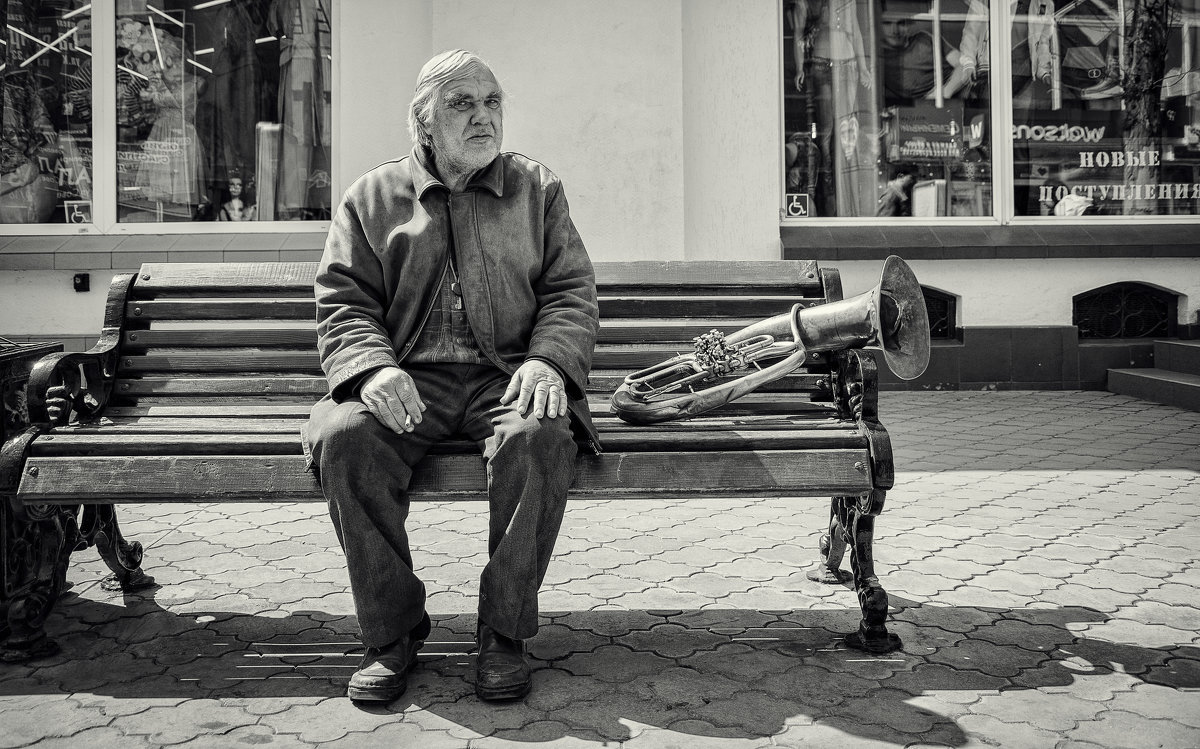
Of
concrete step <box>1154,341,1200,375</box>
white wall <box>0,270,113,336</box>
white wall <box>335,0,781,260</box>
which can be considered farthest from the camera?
concrete step <box>1154,341,1200,375</box>

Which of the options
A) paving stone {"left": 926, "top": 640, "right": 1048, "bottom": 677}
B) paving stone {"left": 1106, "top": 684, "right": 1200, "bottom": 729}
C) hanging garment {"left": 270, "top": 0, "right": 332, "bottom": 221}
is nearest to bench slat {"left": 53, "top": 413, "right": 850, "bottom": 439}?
paving stone {"left": 926, "top": 640, "right": 1048, "bottom": 677}

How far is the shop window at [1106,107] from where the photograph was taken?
9.65 m

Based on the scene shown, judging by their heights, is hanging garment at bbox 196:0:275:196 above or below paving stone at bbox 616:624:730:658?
above

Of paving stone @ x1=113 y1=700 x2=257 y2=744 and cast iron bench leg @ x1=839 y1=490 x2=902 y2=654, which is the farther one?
cast iron bench leg @ x1=839 y1=490 x2=902 y2=654

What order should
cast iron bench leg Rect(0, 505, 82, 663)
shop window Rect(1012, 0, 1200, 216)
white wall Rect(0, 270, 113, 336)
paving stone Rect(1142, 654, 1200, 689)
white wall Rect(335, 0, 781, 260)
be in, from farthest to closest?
shop window Rect(1012, 0, 1200, 216) → white wall Rect(0, 270, 113, 336) → white wall Rect(335, 0, 781, 260) → cast iron bench leg Rect(0, 505, 82, 663) → paving stone Rect(1142, 654, 1200, 689)

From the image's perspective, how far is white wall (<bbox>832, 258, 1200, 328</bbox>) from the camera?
29.9 feet

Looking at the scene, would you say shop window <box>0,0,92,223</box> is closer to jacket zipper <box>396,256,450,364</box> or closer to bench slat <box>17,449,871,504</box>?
bench slat <box>17,449,871,504</box>

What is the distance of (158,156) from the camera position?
8.84 m

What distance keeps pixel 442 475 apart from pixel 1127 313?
7933mm

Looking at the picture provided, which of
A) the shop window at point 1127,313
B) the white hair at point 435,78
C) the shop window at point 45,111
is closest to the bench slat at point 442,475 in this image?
the white hair at point 435,78

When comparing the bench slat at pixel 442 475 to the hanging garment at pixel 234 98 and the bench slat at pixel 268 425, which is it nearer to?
the bench slat at pixel 268 425

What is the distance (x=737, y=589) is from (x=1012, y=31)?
743cm

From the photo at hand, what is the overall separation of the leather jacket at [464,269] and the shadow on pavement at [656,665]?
748 millimetres

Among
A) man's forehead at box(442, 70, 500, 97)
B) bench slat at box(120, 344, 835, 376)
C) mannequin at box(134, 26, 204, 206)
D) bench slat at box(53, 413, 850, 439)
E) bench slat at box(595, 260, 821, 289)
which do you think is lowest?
bench slat at box(53, 413, 850, 439)
